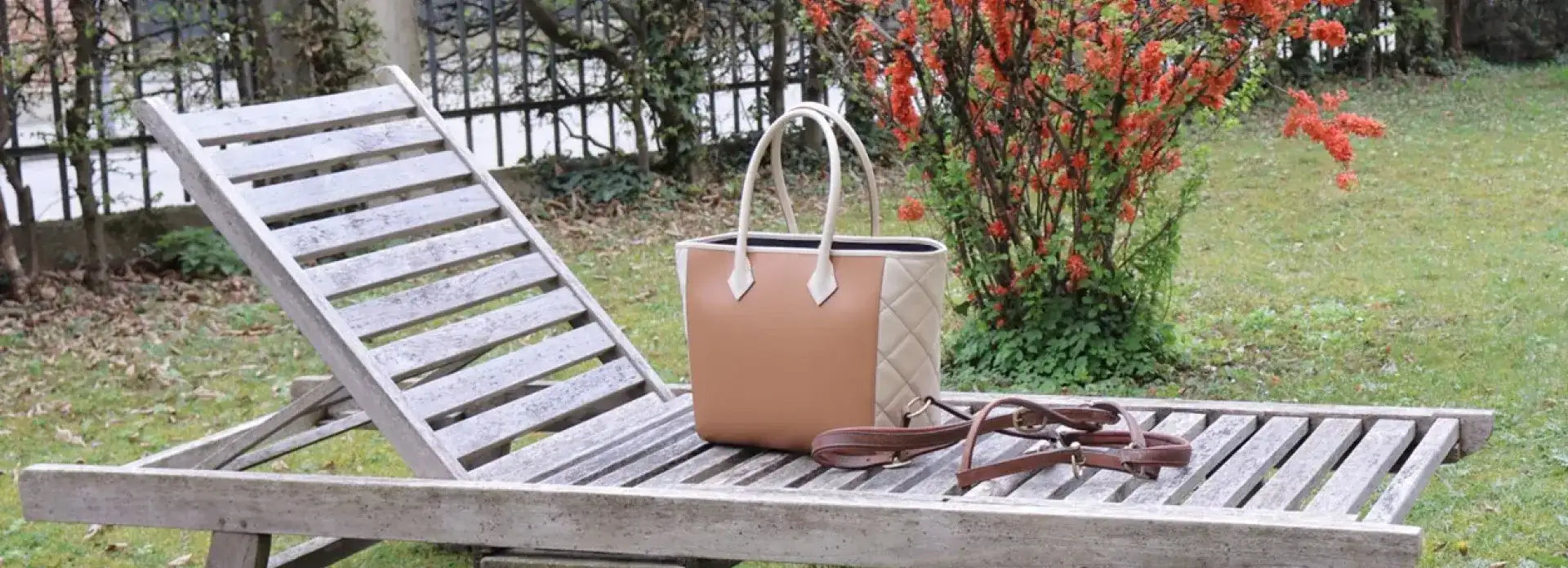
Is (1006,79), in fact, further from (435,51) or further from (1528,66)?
(1528,66)

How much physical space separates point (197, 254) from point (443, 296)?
5770mm

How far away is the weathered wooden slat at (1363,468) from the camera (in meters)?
2.88

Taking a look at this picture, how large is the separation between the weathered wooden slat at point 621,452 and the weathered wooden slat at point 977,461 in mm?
639

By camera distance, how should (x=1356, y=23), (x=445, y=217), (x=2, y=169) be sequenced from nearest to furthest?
(x=445, y=217) < (x=2, y=169) < (x=1356, y=23)

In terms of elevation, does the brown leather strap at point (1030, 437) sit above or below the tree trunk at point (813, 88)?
below

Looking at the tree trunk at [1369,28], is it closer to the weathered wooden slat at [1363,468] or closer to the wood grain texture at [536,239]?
the wood grain texture at [536,239]

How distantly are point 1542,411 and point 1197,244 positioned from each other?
3.69 m

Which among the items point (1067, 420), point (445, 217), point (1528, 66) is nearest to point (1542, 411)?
point (1067, 420)

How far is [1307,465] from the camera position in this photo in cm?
322

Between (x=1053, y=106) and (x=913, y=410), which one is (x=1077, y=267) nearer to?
(x=1053, y=106)

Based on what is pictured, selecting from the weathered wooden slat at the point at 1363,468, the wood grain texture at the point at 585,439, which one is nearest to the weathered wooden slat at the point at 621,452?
the wood grain texture at the point at 585,439

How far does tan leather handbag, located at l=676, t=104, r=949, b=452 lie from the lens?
10.7 feet

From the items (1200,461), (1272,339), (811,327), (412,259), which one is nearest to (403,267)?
(412,259)

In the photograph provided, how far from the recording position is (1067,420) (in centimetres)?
335
